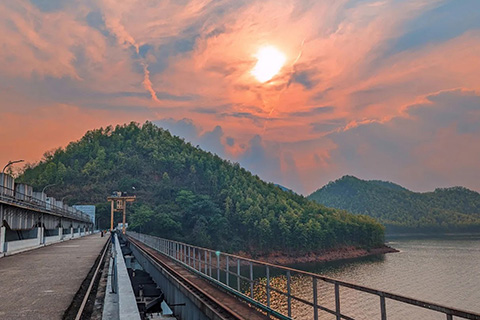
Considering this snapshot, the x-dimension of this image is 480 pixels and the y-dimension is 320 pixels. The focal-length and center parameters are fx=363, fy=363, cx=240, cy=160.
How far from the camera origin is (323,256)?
106 metres

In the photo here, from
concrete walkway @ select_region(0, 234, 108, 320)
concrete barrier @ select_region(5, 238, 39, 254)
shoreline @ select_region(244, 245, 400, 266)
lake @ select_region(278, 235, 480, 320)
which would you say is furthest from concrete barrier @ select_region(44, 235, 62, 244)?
shoreline @ select_region(244, 245, 400, 266)

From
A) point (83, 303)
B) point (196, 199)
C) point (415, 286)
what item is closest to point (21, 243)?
point (83, 303)

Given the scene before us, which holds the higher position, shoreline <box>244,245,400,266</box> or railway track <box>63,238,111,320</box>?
railway track <box>63,238,111,320</box>

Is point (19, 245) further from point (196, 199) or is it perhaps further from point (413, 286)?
point (196, 199)

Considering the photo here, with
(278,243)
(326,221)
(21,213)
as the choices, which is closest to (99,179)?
(278,243)

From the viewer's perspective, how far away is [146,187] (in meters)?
158

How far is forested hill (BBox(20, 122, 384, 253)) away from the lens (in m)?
109

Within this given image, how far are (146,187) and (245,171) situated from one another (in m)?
50.8

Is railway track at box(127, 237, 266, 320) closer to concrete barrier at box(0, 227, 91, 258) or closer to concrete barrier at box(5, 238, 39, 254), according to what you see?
concrete barrier at box(0, 227, 91, 258)

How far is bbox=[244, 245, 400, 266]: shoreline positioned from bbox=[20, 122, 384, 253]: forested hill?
8.67ft

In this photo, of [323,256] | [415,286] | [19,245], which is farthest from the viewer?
[323,256]

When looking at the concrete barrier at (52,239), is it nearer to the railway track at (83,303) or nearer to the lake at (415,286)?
the lake at (415,286)

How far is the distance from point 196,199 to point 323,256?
42.6 m

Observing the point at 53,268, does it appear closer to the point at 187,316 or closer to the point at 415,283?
the point at 187,316
